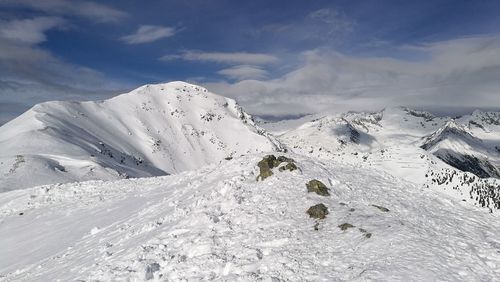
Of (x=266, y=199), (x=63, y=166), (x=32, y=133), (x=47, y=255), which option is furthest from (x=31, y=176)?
(x=266, y=199)

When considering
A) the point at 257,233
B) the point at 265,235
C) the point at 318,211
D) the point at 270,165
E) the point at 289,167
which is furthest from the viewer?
the point at 270,165

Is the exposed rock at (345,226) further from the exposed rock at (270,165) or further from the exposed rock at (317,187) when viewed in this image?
the exposed rock at (270,165)

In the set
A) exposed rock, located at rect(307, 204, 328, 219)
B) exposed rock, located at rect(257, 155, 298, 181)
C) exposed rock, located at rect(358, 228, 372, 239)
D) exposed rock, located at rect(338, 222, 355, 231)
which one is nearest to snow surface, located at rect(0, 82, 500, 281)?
exposed rock, located at rect(358, 228, 372, 239)

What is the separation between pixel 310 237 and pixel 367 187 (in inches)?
472

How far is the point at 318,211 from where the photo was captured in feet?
77.7

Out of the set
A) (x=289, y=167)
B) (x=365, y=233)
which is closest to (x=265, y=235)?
(x=365, y=233)

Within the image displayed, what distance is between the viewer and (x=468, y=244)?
20.4m

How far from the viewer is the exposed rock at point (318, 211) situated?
76.7ft

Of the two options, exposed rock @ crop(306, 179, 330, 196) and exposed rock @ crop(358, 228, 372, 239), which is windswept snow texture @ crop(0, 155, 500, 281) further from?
exposed rock @ crop(306, 179, 330, 196)

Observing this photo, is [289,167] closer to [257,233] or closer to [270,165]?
[270,165]

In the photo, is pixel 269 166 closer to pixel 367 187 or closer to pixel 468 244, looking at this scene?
pixel 367 187

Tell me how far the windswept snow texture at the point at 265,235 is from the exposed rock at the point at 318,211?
16.7 inches

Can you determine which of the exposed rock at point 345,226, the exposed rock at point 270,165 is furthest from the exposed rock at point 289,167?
the exposed rock at point 345,226

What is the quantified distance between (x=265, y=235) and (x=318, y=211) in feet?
13.4
